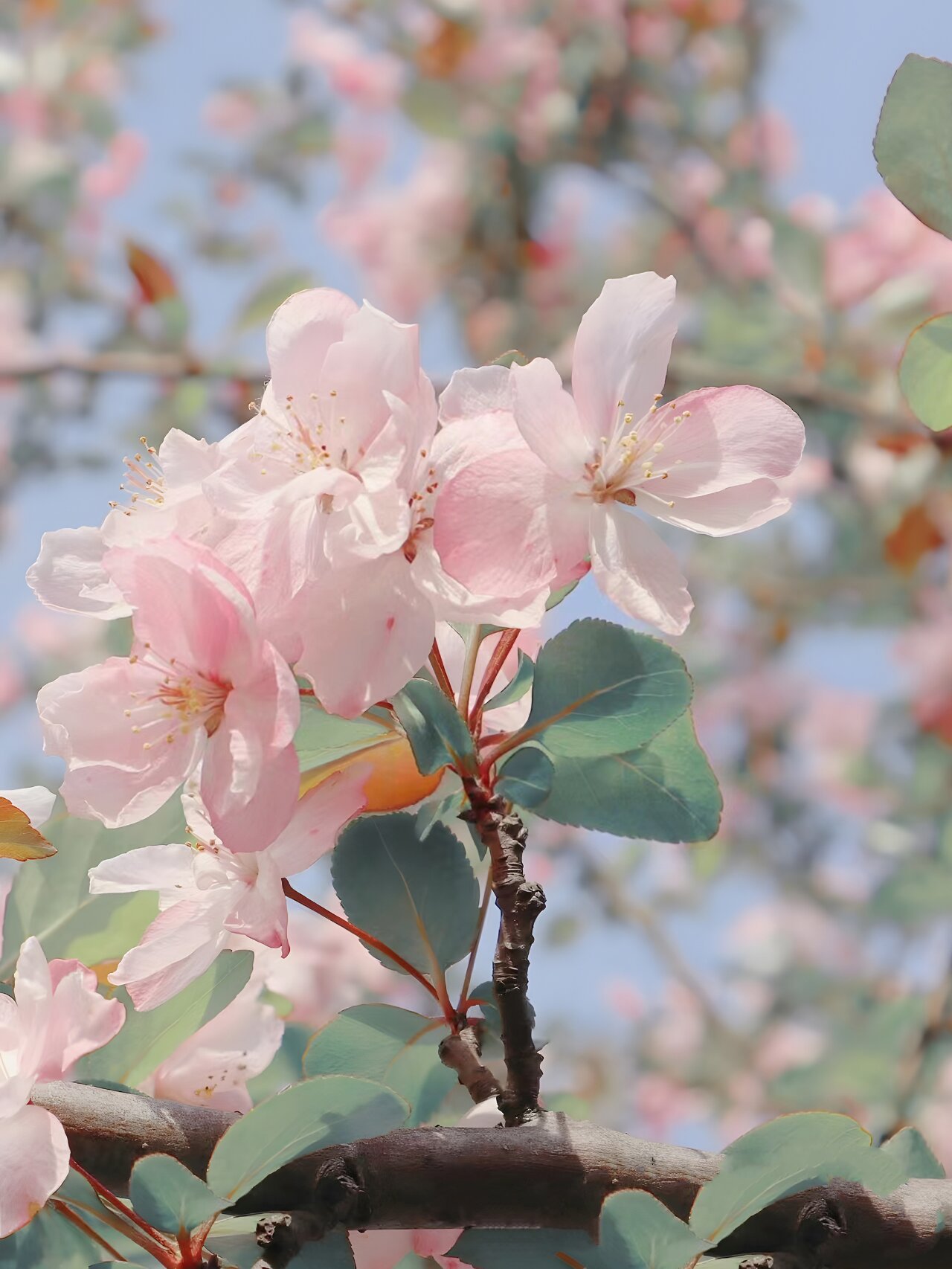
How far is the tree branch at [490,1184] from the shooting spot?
0.39 m

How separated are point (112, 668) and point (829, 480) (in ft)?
7.07

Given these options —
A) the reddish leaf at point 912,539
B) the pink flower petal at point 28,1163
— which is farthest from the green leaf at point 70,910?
the reddish leaf at point 912,539

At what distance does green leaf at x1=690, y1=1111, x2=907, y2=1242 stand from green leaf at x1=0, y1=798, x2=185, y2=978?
0.84ft

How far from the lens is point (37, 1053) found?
393mm

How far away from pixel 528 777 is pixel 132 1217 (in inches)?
7.3

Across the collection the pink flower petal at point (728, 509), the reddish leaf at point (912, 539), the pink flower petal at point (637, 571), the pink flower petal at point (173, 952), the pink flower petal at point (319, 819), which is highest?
the pink flower petal at point (728, 509)

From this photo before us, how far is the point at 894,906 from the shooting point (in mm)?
1373

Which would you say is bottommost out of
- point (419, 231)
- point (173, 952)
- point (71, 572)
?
point (419, 231)

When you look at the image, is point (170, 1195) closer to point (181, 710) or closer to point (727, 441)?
point (181, 710)

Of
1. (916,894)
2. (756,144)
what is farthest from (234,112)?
(916,894)

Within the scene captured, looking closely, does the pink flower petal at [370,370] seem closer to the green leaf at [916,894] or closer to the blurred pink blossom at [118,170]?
the green leaf at [916,894]

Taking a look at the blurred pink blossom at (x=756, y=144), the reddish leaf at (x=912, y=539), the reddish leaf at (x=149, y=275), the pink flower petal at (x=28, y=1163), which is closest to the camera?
the pink flower petal at (x=28, y=1163)

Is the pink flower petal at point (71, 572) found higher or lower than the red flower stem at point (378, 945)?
higher

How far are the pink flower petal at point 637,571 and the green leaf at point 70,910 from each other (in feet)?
0.79
